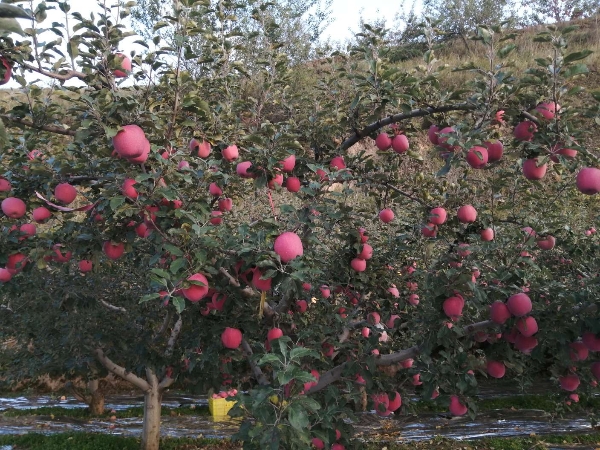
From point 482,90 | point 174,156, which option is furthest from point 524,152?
point 174,156

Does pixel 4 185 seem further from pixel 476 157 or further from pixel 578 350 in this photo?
pixel 578 350

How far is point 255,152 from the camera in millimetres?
2234

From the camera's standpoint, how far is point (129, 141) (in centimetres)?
172

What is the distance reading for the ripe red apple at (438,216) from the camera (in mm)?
2561

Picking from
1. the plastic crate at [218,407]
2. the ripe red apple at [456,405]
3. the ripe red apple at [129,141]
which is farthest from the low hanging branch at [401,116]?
the plastic crate at [218,407]

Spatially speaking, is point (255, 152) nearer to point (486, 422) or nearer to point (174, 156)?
point (174, 156)

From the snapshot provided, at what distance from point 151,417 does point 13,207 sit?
10.0 feet

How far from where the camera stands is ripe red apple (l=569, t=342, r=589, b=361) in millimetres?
2305

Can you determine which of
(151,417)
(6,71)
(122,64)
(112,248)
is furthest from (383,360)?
(151,417)

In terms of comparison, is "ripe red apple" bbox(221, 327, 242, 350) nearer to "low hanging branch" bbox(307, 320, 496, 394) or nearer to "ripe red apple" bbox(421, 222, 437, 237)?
"low hanging branch" bbox(307, 320, 496, 394)

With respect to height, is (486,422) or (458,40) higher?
(458,40)

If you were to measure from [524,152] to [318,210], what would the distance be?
806mm

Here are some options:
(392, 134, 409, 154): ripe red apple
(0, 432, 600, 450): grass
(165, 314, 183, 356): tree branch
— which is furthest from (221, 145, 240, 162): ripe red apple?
(0, 432, 600, 450): grass

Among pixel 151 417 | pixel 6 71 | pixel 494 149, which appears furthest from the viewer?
pixel 151 417
